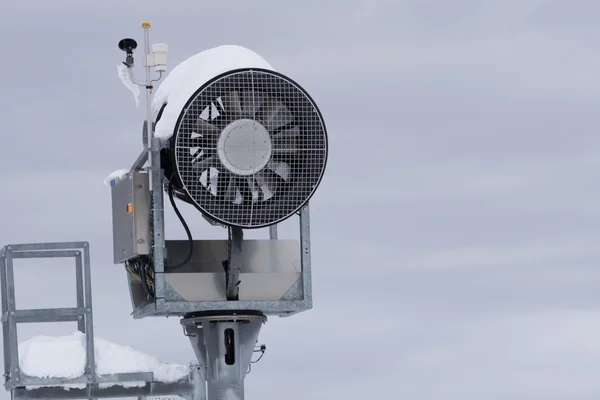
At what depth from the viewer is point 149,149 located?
50.1 feet

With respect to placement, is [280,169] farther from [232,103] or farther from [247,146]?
[232,103]

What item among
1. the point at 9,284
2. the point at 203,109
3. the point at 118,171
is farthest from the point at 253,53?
the point at 9,284

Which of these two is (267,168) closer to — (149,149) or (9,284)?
(149,149)

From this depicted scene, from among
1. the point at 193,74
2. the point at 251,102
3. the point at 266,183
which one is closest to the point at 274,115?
the point at 251,102

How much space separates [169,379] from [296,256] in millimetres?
2266

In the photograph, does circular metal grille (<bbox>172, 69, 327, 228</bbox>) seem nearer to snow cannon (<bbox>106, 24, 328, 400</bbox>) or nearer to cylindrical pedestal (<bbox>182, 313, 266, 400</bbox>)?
snow cannon (<bbox>106, 24, 328, 400</bbox>)

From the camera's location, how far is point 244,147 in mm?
14977

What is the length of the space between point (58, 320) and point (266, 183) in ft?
9.73

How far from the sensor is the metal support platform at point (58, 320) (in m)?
15.1

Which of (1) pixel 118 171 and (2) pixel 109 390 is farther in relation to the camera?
(1) pixel 118 171

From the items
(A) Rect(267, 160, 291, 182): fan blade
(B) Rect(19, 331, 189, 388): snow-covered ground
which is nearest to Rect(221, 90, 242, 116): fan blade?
(A) Rect(267, 160, 291, 182): fan blade

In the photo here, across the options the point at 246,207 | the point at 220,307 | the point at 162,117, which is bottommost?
the point at 220,307

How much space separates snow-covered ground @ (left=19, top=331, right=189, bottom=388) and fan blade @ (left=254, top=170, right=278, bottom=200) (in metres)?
2.43

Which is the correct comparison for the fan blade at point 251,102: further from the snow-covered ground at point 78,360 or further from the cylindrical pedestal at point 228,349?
the snow-covered ground at point 78,360
